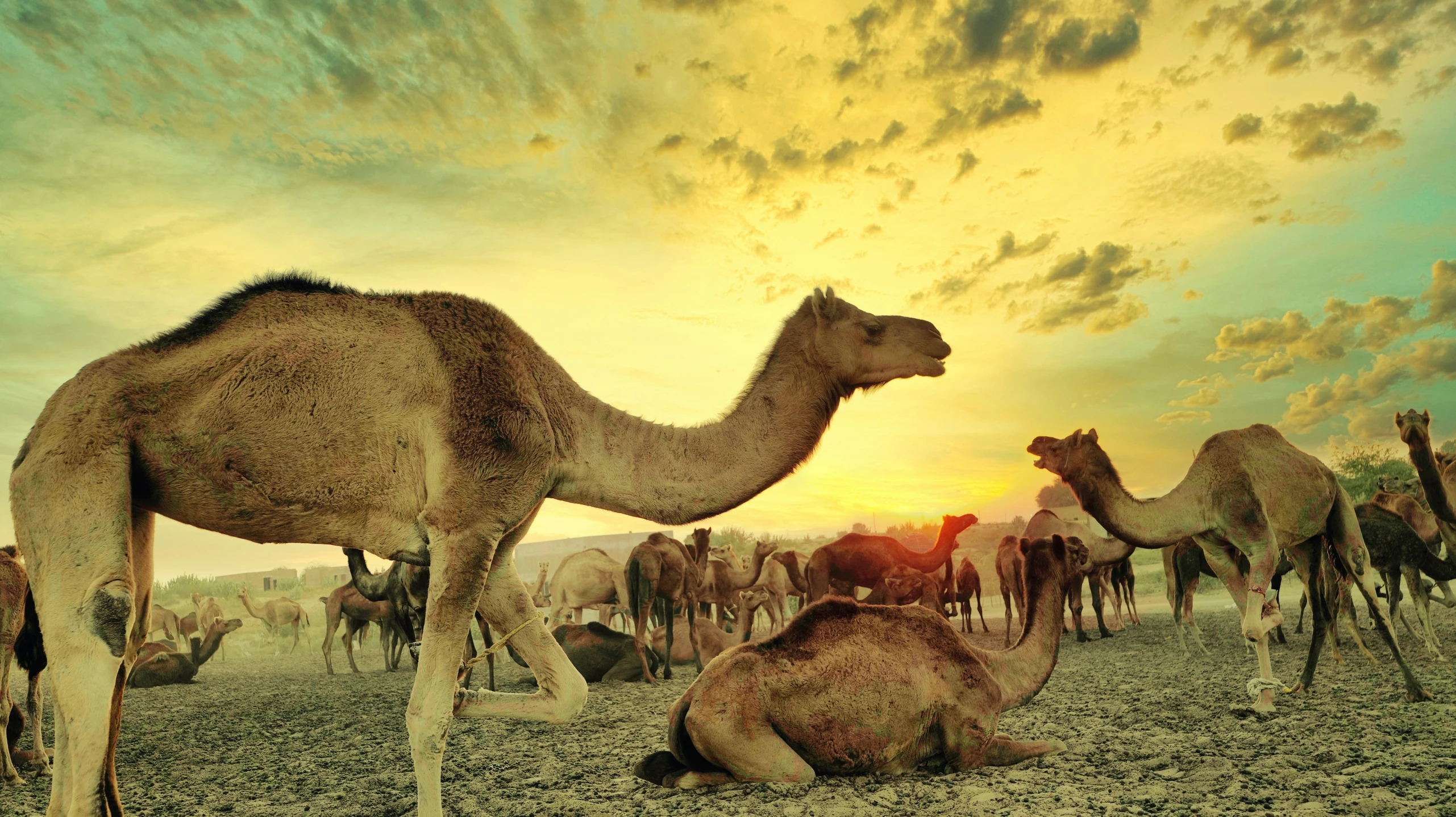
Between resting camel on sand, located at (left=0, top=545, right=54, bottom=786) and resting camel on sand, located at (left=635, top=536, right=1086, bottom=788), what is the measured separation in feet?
19.1

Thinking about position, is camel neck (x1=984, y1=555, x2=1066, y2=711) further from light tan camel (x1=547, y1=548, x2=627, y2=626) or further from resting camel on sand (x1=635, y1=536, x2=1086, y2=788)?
light tan camel (x1=547, y1=548, x2=627, y2=626)

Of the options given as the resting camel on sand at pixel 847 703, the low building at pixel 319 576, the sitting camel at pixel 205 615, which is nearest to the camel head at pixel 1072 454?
the resting camel on sand at pixel 847 703

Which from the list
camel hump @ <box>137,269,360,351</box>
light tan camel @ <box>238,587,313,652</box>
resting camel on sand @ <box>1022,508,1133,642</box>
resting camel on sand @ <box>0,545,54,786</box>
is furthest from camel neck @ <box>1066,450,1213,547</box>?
light tan camel @ <box>238,587,313,652</box>

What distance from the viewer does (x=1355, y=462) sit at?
3644cm

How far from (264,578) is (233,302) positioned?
205ft

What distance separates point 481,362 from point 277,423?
125cm

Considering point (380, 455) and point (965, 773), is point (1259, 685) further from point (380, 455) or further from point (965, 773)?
point (380, 455)

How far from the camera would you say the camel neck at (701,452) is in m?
5.39

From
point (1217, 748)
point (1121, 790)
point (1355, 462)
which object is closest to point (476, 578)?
point (1121, 790)

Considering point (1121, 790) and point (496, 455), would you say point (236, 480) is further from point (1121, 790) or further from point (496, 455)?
point (1121, 790)

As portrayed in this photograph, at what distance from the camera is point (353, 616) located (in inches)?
713

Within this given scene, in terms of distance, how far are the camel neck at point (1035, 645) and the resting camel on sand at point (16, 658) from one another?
8234 mm

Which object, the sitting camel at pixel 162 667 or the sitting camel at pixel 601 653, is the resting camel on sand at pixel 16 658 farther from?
the sitting camel at pixel 162 667

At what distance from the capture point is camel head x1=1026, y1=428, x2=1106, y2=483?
350 inches
